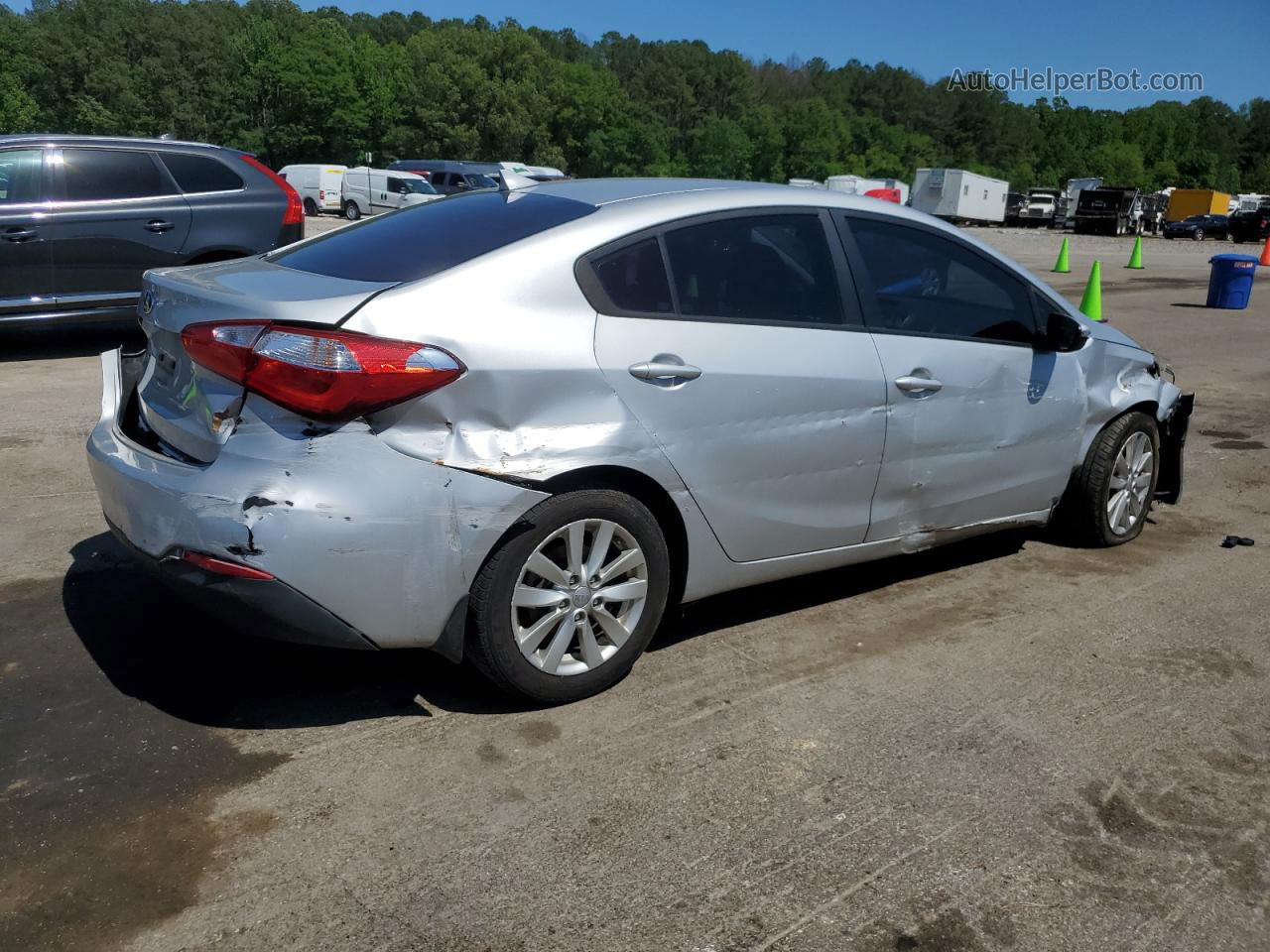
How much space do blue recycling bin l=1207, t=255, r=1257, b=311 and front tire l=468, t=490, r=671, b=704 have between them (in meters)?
16.8

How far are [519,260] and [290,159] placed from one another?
318 ft

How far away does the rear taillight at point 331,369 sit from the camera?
3070mm

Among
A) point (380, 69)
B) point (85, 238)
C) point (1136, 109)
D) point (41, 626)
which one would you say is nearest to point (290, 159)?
point (380, 69)

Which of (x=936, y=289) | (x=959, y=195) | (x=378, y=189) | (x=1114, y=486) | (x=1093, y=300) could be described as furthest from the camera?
(x=959, y=195)

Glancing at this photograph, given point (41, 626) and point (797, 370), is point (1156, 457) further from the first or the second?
point (41, 626)

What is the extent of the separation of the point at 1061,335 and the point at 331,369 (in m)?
3.12

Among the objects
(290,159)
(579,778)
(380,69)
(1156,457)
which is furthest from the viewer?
(380,69)

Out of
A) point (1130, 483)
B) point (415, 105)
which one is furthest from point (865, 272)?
point (415, 105)

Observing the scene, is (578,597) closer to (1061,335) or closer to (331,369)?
(331,369)

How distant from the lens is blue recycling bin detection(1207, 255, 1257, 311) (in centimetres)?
1750

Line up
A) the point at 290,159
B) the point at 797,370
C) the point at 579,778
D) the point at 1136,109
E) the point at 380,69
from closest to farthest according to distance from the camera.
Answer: the point at 579,778 < the point at 797,370 < the point at 290,159 < the point at 380,69 < the point at 1136,109

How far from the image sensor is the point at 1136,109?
157625 millimetres

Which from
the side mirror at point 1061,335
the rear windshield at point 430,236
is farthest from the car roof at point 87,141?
the side mirror at point 1061,335

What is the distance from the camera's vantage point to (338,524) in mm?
3061
